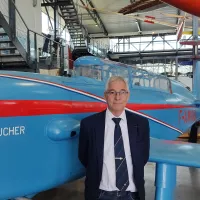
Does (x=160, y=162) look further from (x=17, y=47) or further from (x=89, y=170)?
(x=17, y=47)

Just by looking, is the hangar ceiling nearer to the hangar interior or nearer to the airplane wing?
the hangar interior

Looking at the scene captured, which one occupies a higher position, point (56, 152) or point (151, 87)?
point (151, 87)

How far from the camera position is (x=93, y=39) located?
22.1 m

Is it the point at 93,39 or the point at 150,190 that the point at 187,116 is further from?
the point at 93,39

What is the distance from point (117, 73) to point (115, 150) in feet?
7.11

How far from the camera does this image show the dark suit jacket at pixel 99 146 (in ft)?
6.38

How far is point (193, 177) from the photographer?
17.0 ft

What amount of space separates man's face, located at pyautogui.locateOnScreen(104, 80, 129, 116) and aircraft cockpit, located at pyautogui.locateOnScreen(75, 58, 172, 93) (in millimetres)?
1481

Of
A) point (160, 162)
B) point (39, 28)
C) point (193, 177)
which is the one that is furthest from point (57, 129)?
point (39, 28)

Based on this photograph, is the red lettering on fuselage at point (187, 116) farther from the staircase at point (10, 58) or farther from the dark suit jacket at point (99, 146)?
the staircase at point (10, 58)

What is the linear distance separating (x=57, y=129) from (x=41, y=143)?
183mm

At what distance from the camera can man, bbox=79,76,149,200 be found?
1.92 meters

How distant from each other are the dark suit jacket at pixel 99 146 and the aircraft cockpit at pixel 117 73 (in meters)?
1.53

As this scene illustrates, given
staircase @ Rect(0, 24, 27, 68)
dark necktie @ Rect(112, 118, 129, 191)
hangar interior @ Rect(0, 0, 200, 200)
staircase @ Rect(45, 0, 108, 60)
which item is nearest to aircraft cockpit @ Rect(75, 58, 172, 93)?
hangar interior @ Rect(0, 0, 200, 200)
